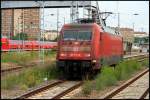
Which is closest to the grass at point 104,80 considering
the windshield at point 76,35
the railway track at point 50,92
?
the railway track at point 50,92

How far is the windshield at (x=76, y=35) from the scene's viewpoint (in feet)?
72.7

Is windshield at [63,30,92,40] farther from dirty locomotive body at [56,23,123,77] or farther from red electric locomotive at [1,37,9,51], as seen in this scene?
red electric locomotive at [1,37,9,51]

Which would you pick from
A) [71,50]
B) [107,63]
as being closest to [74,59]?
[71,50]

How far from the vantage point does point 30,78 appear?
19.0m

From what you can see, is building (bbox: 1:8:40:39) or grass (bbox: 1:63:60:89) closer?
grass (bbox: 1:63:60:89)

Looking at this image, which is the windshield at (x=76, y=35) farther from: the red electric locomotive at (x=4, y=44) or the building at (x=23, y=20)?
the building at (x=23, y=20)

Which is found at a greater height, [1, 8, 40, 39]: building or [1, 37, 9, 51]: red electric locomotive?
[1, 8, 40, 39]: building

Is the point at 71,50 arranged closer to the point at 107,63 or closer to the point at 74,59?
the point at 74,59

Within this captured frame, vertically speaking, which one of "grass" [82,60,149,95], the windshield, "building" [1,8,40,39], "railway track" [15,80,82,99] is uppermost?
"building" [1,8,40,39]

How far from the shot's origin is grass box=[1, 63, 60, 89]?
17859 mm

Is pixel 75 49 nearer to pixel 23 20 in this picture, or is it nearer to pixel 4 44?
pixel 4 44

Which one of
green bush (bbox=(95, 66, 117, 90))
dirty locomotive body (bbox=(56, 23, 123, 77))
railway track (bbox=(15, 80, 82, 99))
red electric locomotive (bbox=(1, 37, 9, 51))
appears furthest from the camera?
red electric locomotive (bbox=(1, 37, 9, 51))

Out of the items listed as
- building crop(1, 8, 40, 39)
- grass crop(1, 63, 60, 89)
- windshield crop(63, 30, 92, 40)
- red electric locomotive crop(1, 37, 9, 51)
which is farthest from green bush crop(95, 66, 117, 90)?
building crop(1, 8, 40, 39)

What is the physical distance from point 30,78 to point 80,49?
3.78 m
